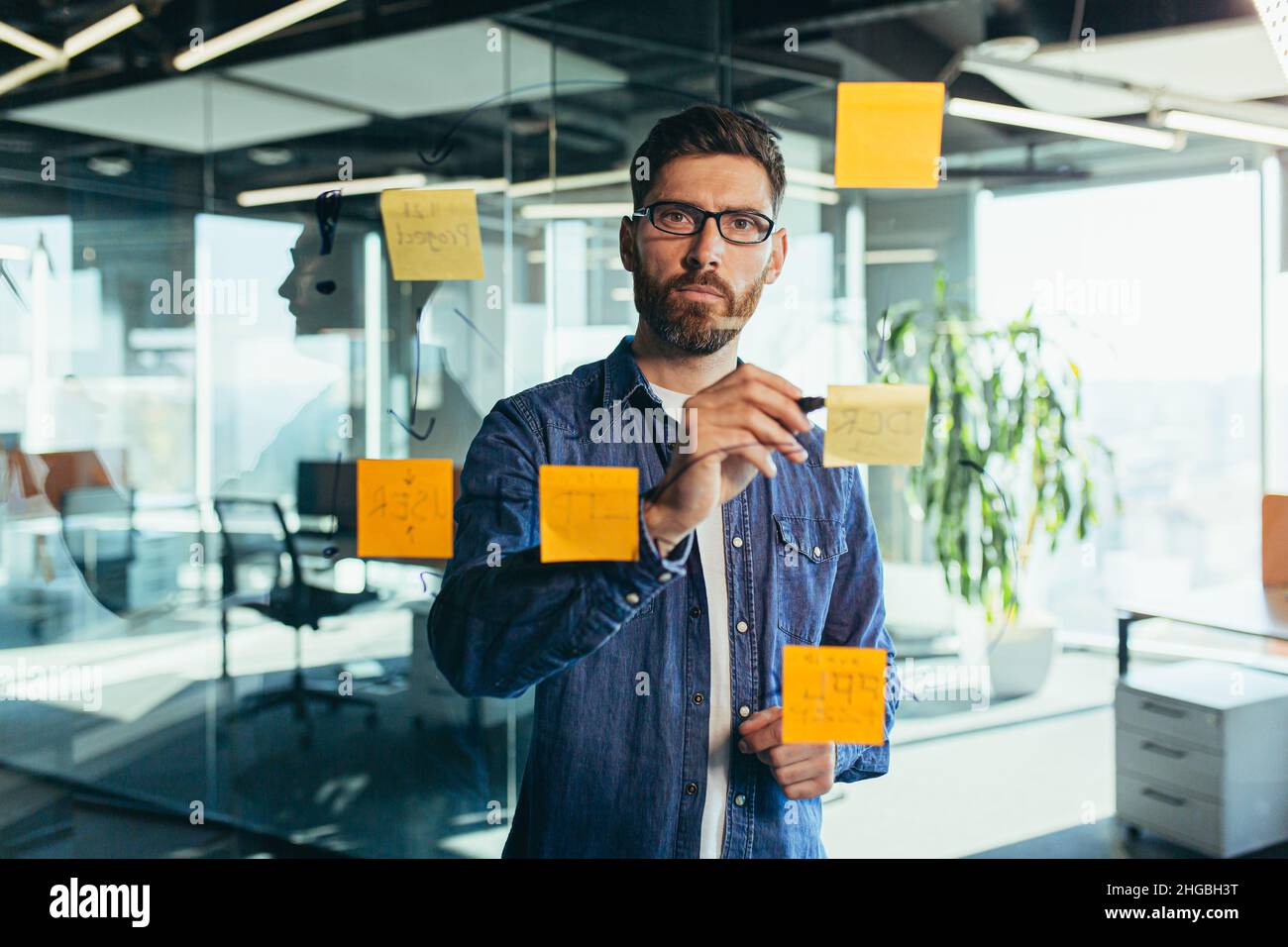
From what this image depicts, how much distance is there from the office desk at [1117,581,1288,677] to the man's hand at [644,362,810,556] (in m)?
1.53

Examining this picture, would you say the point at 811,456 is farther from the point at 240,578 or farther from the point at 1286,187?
the point at 1286,187

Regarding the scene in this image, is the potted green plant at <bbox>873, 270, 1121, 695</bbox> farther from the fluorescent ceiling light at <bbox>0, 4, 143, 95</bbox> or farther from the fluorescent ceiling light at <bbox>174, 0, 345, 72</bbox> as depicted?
the fluorescent ceiling light at <bbox>0, 4, 143, 95</bbox>

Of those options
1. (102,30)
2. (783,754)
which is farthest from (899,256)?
(102,30)

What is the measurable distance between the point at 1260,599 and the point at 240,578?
263 cm

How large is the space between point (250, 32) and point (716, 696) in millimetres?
1898

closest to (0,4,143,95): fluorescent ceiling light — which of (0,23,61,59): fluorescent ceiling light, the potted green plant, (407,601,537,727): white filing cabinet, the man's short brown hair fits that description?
(0,23,61,59): fluorescent ceiling light

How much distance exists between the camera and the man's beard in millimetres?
1131

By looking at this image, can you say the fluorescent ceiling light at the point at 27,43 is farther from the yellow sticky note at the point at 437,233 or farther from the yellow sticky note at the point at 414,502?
the yellow sticky note at the point at 414,502

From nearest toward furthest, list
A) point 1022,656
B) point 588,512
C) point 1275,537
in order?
1. point 588,512
2. point 1275,537
3. point 1022,656

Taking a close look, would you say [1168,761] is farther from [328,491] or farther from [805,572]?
[328,491]

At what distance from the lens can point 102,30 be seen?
6.36ft

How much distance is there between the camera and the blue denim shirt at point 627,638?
102 cm
